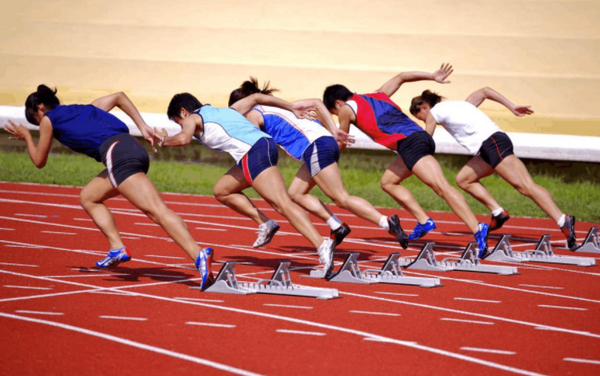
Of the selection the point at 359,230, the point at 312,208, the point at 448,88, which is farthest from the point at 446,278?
the point at 448,88

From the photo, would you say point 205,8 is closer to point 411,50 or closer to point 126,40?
point 126,40

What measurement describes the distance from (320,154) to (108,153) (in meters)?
2.39

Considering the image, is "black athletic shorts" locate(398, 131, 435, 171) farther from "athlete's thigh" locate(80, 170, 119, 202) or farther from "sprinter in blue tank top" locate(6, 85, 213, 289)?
"athlete's thigh" locate(80, 170, 119, 202)

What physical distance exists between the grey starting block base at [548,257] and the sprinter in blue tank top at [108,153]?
4167 millimetres

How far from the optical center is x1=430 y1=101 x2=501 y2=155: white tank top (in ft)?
38.0

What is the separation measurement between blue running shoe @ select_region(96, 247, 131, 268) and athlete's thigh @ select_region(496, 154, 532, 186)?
4.51 m

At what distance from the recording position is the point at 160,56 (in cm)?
2891

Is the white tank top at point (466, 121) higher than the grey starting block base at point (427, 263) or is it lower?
higher

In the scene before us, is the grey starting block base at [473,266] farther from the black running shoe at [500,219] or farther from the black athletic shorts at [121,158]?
the black athletic shorts at [121,158]

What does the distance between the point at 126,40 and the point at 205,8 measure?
2.54 metres

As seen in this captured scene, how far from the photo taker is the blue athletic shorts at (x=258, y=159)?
898cm

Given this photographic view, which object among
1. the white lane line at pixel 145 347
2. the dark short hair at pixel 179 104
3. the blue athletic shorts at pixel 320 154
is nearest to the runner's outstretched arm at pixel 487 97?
the blue athletic shorts at pixel 320 154

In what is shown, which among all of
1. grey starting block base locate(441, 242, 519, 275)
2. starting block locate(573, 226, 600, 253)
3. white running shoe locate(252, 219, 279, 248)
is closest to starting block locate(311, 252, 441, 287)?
grey starting block base locate(441, 242, 519, 275)

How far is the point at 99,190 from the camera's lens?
29.8ft
